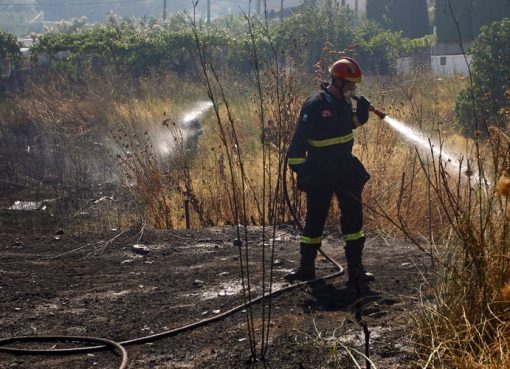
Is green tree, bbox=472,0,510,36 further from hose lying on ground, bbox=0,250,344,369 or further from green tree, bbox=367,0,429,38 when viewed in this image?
hose lying on ground, bbox=0,250,344,369

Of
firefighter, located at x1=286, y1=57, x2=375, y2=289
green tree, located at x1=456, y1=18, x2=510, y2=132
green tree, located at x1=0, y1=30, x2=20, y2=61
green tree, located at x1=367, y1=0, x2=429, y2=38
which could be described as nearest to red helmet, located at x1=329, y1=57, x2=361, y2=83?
firefighter, located at x1=286, y1=57, x2=375, y2=289

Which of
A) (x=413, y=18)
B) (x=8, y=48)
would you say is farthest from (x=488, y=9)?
(x=8, y=48)

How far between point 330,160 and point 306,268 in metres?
0.86

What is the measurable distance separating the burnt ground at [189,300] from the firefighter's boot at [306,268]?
8.2 inches

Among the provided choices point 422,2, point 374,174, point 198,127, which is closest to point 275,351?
point 374,174

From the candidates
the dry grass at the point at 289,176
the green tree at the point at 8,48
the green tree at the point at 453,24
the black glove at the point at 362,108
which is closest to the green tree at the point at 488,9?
the green tree at the point at 453,24

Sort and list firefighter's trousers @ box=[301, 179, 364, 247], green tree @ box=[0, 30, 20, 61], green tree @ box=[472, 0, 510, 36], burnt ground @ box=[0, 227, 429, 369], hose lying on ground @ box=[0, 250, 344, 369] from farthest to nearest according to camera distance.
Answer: green tree @ box=[472, 0, 510, 36] → green tree @ box=[0, 30, 20, 61] → firefighter's trousers @ box=[301, 179, 364, 247] → hose lying on ground @ box=[0, 250, 344, 369] → burnt ground @ box=[0, 227, 429, 369]

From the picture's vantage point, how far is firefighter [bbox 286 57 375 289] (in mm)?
6785

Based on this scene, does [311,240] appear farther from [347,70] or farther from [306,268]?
[347,70]

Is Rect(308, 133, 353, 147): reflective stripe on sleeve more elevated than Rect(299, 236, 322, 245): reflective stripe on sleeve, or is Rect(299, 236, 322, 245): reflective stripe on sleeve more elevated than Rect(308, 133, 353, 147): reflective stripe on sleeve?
Rect(308, 133, 353, 147): reflective stripe on sleeve

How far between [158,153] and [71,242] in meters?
5.52

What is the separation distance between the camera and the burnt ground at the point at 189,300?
505 centimetres

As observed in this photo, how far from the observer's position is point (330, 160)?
6840mm

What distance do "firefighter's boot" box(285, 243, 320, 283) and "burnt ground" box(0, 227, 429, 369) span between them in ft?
0.68
